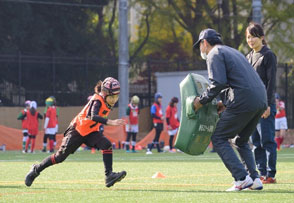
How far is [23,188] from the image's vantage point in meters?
10.8

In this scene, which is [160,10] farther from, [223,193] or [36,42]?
[223,193]

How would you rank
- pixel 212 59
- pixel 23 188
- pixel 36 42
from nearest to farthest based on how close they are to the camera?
pixel 212 59 < pixel 23 188 < pixel 36 42

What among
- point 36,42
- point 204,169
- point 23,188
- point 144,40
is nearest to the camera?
point 23,188

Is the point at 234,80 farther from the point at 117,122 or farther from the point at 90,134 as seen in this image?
the point at 90,134

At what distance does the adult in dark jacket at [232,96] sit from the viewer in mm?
9562

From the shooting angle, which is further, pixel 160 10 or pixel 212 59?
pixel 160 10

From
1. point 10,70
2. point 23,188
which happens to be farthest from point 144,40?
point 23,188

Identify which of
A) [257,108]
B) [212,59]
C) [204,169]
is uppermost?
[212,59]

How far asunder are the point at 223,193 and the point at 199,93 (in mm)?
1248

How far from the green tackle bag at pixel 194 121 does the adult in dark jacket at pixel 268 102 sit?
4.68 feet

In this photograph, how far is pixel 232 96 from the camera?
973cm

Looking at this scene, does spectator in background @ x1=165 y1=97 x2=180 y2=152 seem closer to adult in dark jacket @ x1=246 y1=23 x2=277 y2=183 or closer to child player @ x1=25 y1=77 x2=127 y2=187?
adult in dark jacket @ x1=246 y1=23 x2=277 y2=183

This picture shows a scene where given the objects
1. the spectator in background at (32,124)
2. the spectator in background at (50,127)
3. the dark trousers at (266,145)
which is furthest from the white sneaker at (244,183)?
the spectator in background at (50,127)

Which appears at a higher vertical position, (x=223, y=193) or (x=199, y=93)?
(x=199, y=93)
